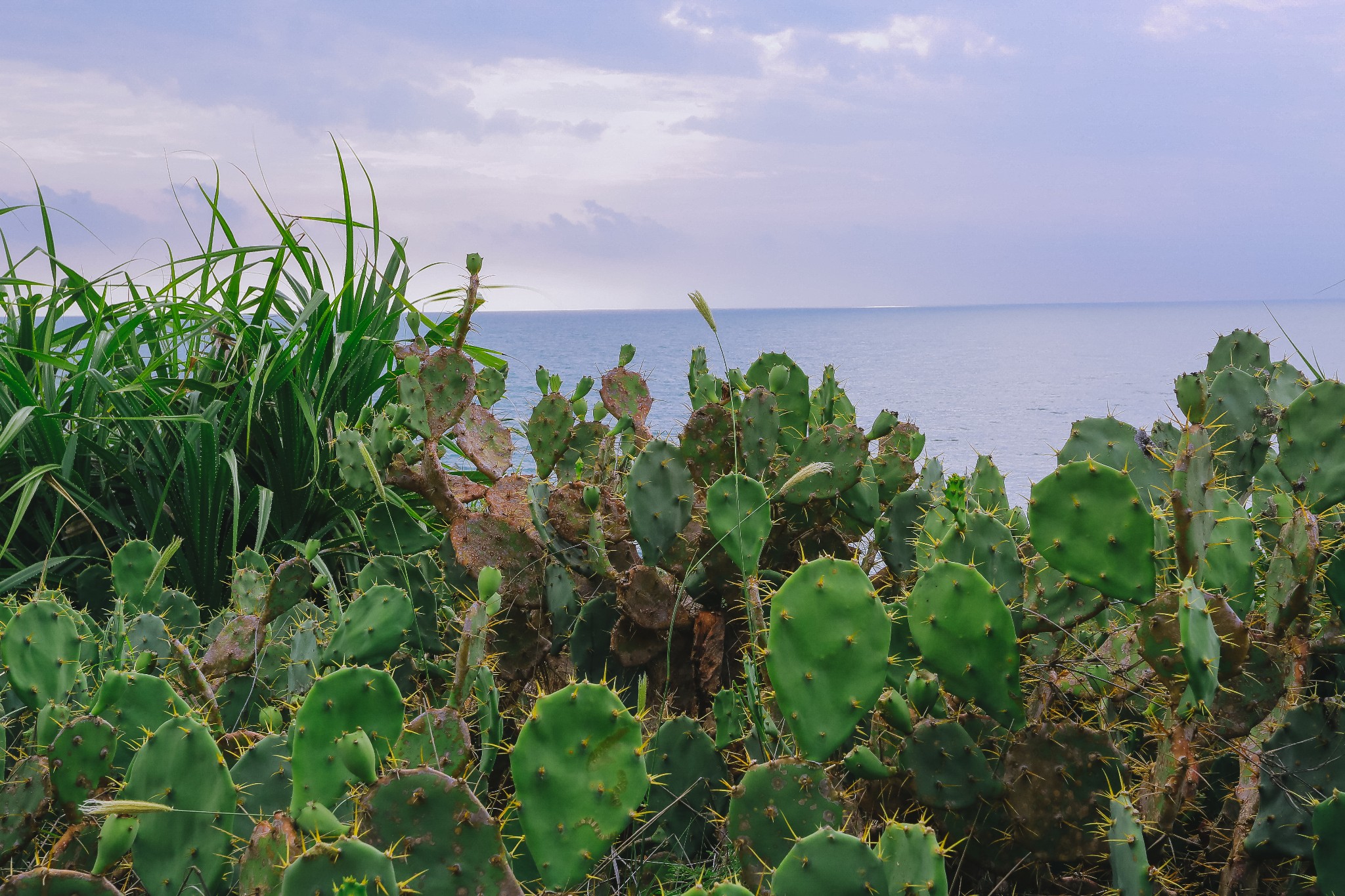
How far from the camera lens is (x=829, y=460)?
168cm

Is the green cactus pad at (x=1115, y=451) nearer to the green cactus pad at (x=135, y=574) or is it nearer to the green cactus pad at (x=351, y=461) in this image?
the green cactus pad at (x=351, y=461)

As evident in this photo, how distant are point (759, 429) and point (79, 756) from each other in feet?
3.67

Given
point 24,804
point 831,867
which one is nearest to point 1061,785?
point 831,867

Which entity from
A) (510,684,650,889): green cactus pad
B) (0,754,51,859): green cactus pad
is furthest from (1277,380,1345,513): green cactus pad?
(0,754,51,859): green cactus pad

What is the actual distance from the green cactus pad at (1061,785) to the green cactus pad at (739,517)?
0.44m

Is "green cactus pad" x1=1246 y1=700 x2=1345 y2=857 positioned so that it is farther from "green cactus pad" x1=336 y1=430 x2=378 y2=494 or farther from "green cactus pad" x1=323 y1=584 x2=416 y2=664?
"green cactus pad" x1=336 y1=430 x2=378 y2=494

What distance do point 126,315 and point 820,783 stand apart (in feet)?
11.6

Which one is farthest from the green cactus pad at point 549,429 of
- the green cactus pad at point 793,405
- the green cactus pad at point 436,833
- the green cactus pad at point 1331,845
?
the green cactus pad at point 1331,845

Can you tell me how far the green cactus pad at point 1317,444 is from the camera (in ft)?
4.43

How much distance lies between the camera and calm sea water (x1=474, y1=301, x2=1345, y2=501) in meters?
4.70

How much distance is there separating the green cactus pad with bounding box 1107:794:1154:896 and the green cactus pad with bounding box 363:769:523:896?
2.06ft

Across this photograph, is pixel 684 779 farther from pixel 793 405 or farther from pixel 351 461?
pixel 351 461

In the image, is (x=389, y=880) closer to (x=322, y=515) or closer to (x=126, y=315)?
(x=322, y=515)

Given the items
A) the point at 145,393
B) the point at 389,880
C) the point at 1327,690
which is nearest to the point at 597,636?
the point at 389,880
